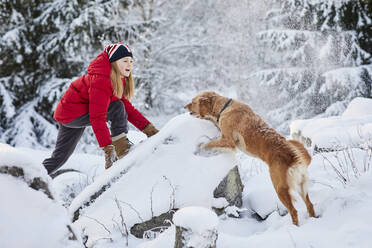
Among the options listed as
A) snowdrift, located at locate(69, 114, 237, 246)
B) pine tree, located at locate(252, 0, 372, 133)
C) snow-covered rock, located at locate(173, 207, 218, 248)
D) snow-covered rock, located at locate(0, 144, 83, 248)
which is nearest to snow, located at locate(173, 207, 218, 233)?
snow-covered rock, located at locate(173, 207, 218, 248)

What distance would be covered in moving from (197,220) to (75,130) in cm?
246

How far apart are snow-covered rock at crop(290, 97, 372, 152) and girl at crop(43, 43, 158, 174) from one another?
2789 mm

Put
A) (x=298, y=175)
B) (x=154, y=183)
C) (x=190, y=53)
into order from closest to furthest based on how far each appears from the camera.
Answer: (x=298, y=175) → (x=154, y=183) → (x=190, y=53)

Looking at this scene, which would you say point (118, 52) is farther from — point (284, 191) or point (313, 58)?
point (313, 58)

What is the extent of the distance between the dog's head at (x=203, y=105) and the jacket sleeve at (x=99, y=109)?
97 cm

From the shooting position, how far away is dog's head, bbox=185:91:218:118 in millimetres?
3100

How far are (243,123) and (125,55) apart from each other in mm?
1503

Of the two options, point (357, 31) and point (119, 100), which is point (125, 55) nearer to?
point (119, 100)

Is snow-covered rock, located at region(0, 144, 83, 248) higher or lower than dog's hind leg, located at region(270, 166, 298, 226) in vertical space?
higher

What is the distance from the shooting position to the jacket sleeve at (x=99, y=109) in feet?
9.59

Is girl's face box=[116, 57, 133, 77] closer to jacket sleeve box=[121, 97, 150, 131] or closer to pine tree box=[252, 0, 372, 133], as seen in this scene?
jacket sleeve box=[121, 97, 150, 131]

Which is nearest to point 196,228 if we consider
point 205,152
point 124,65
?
point 205,152

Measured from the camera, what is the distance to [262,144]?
7.90ft

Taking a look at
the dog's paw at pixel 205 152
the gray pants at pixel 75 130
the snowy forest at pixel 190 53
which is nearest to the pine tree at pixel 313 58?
the snowy forest at pixel 190 53
